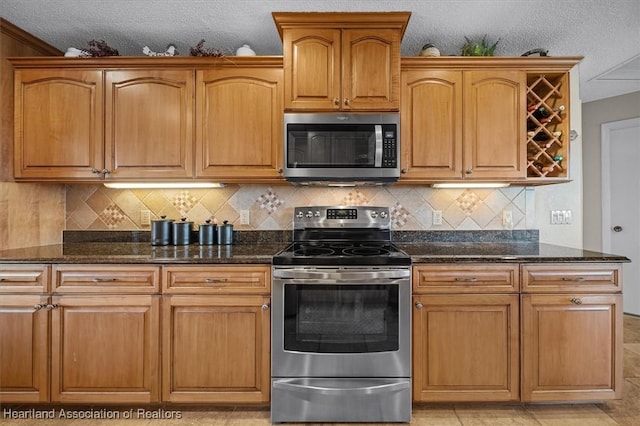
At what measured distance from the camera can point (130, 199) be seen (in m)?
2.70

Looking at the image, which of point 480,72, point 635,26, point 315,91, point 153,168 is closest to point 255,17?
point 315,91

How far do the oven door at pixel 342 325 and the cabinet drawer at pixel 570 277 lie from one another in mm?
705

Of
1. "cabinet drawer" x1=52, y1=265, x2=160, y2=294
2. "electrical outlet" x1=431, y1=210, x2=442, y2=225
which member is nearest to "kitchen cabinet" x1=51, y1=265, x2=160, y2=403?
"cabinet drawer" x1=52, y1=265, x2=160, y2=294

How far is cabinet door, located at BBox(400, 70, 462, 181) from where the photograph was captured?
2.34 m

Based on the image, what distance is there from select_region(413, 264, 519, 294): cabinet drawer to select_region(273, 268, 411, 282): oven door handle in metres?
0.18

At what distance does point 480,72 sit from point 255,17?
150 cm

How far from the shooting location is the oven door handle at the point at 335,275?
75.6 inches

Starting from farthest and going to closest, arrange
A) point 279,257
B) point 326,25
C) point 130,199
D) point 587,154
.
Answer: point 587,154, point 130,199, point 326,25, point 279,257

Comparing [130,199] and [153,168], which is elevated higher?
[153,168]

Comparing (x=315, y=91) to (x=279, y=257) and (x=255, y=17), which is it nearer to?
(x=255, y=17)

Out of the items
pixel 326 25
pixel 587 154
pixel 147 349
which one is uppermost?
pixel 326 25

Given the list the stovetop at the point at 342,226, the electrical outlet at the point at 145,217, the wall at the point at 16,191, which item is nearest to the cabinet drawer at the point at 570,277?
the stovetop at the point at 342,226

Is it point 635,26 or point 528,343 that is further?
point 635,26

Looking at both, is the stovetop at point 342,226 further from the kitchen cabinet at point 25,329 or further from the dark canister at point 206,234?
the kitchen cabinet at point 25,329
